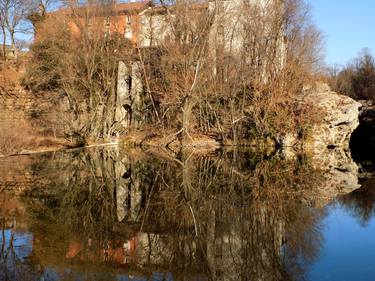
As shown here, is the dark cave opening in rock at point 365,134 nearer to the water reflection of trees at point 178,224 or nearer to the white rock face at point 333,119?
the white rock face at point 333,119

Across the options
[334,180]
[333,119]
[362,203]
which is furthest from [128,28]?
[362,203]

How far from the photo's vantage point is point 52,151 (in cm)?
2647

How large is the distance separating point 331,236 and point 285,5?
2677 cm

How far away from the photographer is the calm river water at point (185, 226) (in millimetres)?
6484

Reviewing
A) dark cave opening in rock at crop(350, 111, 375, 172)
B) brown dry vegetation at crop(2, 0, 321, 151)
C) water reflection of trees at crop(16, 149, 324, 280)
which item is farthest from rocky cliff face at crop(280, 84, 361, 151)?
water reflection of trees at crop(16, 149, 324, 280)

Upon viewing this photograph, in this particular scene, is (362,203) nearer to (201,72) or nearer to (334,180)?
(334,180)

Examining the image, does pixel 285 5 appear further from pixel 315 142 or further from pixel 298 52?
pixel 315 142

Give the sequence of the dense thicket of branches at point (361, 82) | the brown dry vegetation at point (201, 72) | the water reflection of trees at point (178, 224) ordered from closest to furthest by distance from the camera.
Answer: the water reflection of trees at point (178, 224) < the brown dry vegetation at point (201, 72) < the dense thicket of branches at point (361, 82)

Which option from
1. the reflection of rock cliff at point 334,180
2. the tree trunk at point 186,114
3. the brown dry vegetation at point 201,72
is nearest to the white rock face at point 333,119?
the brown dry vegetation at point 201,72

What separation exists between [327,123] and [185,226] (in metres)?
25.0

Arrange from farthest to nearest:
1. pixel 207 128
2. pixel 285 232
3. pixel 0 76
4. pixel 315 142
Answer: pixel 0 76, pixel 207 128, pixel 315 142, pixel 285 232

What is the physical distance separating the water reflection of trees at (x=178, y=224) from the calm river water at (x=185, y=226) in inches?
1.1

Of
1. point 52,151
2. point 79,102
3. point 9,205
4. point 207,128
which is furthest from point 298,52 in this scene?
point 9,205

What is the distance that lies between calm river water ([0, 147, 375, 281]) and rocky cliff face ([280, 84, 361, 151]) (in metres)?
13.6
